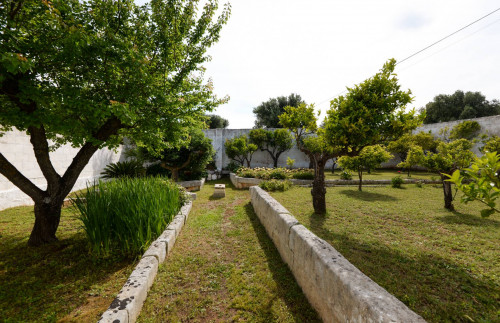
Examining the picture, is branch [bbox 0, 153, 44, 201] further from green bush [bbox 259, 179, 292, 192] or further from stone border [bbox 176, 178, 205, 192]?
green bush [bbox 259, 179, 292, 192]

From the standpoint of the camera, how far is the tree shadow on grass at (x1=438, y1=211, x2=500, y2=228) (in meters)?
4.68

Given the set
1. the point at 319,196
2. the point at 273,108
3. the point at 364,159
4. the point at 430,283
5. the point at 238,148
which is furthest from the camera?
the point at 273,108

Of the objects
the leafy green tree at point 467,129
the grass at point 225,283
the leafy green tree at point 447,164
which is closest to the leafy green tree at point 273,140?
the leafy green tree at point 447,164

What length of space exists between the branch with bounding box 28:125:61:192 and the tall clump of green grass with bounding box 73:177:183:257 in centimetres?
59

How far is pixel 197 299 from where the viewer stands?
246cm

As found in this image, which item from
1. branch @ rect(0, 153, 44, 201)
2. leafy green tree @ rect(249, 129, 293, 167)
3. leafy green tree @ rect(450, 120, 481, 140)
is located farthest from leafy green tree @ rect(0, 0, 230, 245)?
leafy green tree @ rect(450, 120, 481, 140)

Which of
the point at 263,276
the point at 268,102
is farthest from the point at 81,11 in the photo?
the point at 268,102

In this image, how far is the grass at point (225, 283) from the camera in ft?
7.25

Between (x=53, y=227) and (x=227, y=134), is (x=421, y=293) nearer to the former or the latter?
(x=53, y=227)

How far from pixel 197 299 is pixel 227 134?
1630cm

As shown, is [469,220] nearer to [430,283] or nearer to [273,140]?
[430,283]

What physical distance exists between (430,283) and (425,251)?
1.10 metres

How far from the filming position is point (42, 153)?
352 cm

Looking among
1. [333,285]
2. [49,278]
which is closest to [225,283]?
[333,285]
